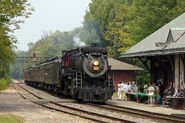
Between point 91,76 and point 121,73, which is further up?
point 121,73

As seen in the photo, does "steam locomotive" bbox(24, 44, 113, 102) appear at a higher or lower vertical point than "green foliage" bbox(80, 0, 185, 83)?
lower

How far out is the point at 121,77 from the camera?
39281 millimetres

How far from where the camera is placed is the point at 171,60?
19.2m

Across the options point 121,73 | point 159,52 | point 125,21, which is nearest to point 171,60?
point 159,52

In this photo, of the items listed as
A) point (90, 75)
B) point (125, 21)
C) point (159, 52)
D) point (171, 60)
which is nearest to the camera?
point (159, 52)

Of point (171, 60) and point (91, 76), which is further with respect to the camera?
point (91, 76)

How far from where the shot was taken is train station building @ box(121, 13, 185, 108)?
17.7 meters

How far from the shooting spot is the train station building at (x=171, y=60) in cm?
1772

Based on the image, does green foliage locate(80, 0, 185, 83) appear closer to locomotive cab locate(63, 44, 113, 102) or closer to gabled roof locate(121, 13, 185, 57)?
gabled roof locate(121, 13, 185, 57)

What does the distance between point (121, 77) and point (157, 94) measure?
756 inches

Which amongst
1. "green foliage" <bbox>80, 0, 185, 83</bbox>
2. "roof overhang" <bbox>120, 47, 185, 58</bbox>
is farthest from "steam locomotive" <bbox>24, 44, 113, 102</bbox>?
"green foliage" <bbox>80, 0, 185, 83</bbox>

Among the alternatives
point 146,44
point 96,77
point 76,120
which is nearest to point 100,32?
point 146,44

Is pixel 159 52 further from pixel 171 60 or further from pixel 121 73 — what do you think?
pixel 121 73

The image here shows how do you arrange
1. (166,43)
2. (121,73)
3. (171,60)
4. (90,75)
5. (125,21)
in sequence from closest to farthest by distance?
(171,60)
(90,75)
(166,43)
(121,73)
(125,21)
